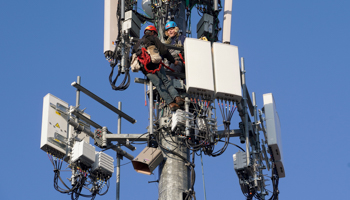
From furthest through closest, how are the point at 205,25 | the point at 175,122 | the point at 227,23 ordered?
the point at 227,23 < the point at 205,25 < the point at 175,122

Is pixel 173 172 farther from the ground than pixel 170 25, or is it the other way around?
pixel 170 25

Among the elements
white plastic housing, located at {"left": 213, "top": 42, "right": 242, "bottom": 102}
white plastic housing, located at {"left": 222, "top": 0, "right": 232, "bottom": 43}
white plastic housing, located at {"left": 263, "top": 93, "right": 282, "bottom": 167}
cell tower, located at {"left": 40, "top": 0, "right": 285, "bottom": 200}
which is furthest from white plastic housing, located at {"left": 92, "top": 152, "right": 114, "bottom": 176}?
white plastic housing, located at {"left": 222, "top": 0, "right": 232, "bottom": 43}

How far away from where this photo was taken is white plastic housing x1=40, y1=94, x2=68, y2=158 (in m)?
29.3

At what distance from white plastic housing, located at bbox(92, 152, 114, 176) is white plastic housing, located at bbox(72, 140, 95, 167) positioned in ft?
0.93

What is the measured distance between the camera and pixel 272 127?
99.8 ft

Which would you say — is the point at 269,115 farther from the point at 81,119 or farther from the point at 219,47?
the point at 81,119

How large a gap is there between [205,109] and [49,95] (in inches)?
241

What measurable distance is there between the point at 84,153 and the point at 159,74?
3.84 metres

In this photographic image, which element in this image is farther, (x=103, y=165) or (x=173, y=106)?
(x=103, y=165)

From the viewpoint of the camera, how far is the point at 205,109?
92.3ft

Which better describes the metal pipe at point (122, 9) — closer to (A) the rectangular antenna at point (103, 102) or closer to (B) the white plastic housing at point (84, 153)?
(A) the rectangular antenna at point (103, 102)

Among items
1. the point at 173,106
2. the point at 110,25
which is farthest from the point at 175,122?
the point at 110,25

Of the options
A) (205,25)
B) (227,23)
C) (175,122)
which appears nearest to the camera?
(175,122)

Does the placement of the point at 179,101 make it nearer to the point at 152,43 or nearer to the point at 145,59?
the point at 145,59
